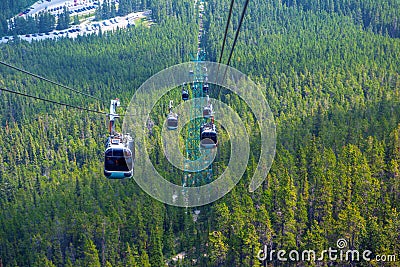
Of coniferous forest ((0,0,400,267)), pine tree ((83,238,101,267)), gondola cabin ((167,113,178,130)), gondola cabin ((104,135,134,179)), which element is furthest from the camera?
coniferous forest ((0,0,400,267))

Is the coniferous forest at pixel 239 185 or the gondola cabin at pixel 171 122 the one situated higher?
the gondola cabin at pixel 171 122

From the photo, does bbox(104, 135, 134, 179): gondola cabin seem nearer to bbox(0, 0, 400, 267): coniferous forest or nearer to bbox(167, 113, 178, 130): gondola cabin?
bbox(167, 113, 178, 130): gondola cabin

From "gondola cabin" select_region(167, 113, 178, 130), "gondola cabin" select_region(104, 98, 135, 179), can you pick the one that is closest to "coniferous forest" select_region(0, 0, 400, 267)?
"gondola cabin" select_region(167, 113, 178, 130)

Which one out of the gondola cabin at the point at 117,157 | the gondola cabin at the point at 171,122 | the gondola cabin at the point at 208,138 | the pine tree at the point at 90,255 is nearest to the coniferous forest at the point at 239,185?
the pine tree at the point at 90,255

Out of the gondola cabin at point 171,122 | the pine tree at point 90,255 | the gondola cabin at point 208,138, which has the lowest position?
the pine tree at point 90,255

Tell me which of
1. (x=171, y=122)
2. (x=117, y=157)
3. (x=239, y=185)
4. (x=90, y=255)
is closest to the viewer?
(x=117, y=157)

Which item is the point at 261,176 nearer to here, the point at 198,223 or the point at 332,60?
the point at 198,223

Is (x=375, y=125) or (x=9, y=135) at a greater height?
(x=375, y=125)

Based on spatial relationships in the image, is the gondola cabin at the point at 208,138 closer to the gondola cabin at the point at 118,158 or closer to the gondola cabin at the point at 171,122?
the gondola cabin at the point at 118,158

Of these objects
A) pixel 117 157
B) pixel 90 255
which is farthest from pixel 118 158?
pixel 90 255

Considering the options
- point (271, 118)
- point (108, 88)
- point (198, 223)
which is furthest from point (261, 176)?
point (108, 88)

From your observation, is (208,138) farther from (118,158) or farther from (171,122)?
(171,122)
